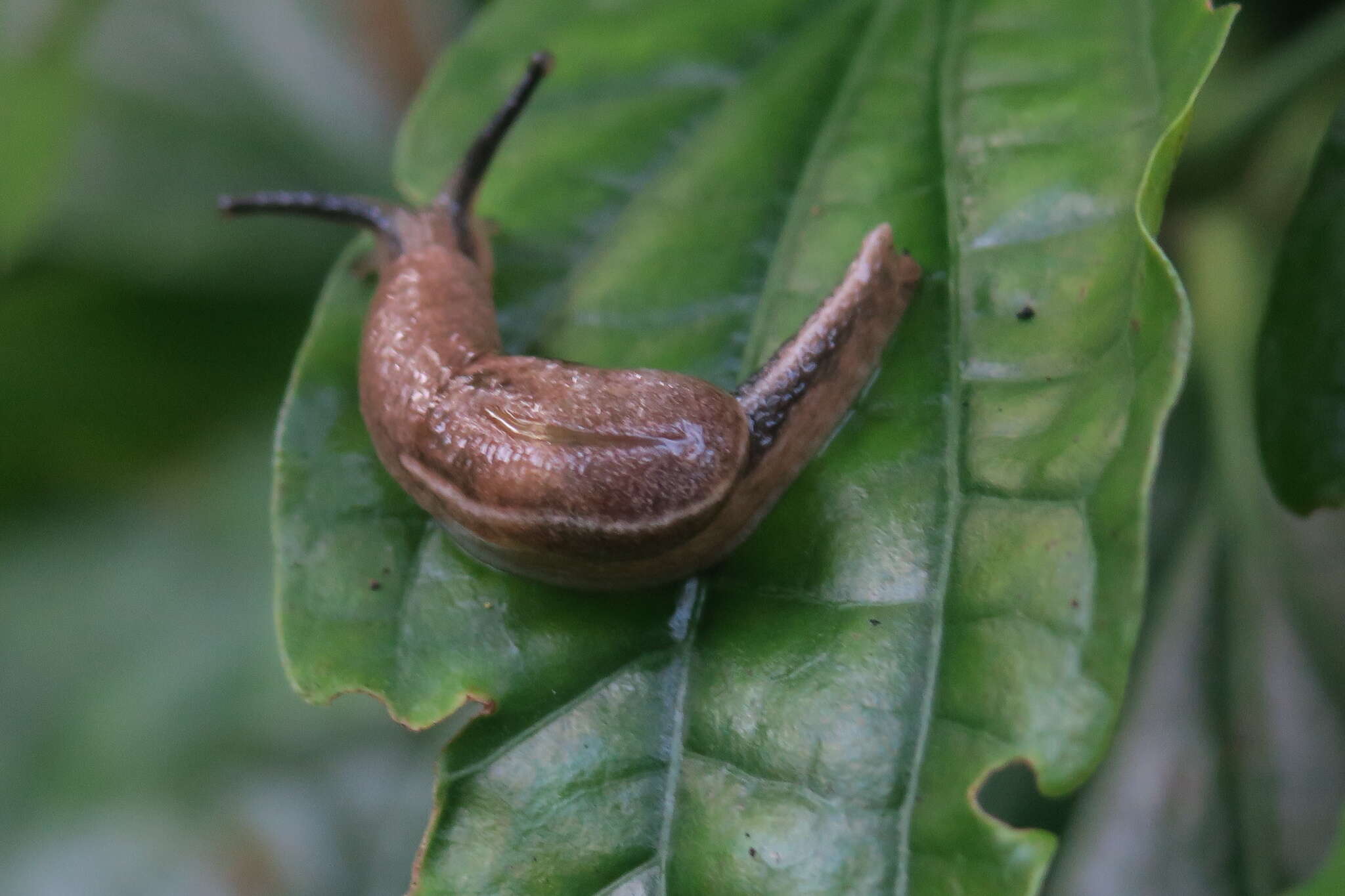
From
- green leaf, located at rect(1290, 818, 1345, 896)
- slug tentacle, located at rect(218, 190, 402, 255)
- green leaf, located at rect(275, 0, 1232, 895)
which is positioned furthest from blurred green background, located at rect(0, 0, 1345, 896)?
green leaf, located at rect(1290, 818, 1345, 896)

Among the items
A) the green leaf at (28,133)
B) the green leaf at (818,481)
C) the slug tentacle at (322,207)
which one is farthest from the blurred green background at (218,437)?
the green leaf at (818,481)

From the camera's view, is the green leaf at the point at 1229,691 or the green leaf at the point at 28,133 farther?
the green leaf at the point at 28,133

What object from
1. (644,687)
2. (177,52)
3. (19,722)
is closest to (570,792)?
(644,687)

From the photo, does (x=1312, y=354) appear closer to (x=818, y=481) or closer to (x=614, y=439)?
(x=818, y=481)

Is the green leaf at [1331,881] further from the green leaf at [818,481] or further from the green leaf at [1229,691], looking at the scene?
the green leaf at [1229,691]

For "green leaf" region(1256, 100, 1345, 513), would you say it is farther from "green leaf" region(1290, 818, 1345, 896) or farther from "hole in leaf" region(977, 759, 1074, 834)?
"hole in leaf" region(977, 759, 1074, 834)

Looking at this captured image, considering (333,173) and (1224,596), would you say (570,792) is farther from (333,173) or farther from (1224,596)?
(333,173)

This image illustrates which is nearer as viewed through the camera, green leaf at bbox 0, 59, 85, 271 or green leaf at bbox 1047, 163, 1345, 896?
green leaf at bbox 1047, 163, 1345, 896

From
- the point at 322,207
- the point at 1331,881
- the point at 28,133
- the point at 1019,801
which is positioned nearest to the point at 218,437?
the point at 28,133

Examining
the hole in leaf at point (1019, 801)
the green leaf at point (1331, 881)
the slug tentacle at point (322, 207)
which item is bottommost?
the hole in leaf at point (1019, 801)
